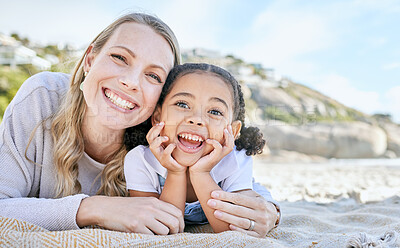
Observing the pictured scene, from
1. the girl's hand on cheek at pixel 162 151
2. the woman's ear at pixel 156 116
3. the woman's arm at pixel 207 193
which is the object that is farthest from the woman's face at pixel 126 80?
the woman's arm at pixel 207 193

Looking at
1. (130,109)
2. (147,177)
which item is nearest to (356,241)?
(147,177)

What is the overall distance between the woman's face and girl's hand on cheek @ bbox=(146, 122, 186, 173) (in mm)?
228

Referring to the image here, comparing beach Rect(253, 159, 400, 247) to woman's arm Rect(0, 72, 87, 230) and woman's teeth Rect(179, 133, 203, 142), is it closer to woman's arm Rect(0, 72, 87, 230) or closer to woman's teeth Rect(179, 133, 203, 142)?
woman's teeth Rect(179, 133, 203, 142)

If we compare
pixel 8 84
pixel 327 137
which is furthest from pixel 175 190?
pixel 327 137

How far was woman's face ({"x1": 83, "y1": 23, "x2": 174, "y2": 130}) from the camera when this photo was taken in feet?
7.60

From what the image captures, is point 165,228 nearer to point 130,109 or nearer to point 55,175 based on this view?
point 130,109

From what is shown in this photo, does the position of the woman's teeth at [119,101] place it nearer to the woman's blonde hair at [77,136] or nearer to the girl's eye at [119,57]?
the girl's eye at [119,57]

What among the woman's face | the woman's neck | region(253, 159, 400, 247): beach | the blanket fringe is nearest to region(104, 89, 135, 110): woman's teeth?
the woman's face

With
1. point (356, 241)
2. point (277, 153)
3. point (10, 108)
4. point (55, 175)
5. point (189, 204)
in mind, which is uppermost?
point (356, 241)

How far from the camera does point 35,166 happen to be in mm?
2492

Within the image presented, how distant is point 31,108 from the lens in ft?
8.25

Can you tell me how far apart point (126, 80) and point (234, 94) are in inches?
33.9

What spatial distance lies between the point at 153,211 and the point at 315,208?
2.46 m

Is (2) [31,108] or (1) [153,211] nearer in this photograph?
(1) [153,211]
